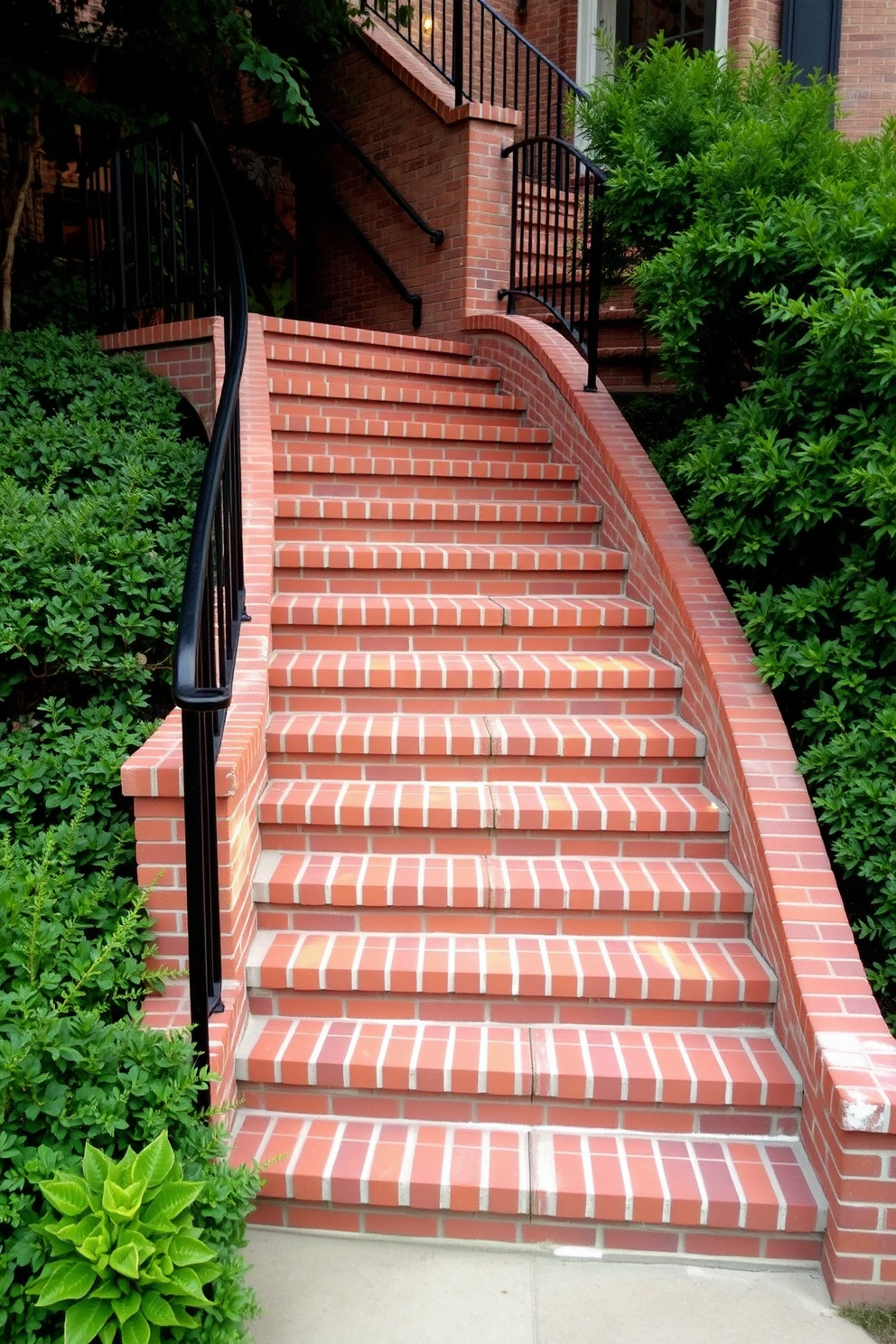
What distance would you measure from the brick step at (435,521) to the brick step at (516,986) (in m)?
2.21

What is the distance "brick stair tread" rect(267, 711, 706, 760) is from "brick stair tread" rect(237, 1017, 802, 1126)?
952mm

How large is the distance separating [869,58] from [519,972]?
774 centimetres

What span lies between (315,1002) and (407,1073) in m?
0.37

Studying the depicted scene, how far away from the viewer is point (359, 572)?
4.24m

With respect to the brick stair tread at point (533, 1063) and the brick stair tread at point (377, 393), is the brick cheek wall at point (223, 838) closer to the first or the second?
the brick stair tread at point (533, 1063)

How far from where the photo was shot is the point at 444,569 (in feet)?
14.2

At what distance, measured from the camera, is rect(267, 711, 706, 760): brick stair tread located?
11.2ft

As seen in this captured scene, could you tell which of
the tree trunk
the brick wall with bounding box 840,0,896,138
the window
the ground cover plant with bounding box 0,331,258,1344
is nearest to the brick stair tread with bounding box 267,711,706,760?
the ground cover plant with bounding box 0,331,258,1344

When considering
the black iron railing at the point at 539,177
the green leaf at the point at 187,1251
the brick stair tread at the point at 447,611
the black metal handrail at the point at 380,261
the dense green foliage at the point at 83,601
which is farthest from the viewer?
the black metal handrail at the point at 380,261

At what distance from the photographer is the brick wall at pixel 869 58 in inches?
294

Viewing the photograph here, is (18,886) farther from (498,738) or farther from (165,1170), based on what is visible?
(498,738)

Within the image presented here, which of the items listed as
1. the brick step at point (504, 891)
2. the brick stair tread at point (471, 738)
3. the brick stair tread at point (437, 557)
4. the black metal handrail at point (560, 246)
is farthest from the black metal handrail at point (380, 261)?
the brick step at point (504, 891)

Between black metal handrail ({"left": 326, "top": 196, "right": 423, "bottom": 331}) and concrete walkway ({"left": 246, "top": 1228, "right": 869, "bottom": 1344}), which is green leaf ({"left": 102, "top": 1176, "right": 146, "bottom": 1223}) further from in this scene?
black metal handrail ({"left": 326, "top": 196, "right": 423, "bottom": 331})

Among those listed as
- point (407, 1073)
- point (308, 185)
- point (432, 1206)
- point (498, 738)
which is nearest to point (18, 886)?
point (407, 1073)
